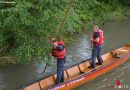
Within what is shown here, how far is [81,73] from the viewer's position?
1252 centimetres

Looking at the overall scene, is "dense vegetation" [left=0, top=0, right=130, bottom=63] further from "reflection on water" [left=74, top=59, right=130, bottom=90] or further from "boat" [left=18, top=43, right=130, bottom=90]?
"reflection on water" [left=74, top=59, right=130, bottom=90]

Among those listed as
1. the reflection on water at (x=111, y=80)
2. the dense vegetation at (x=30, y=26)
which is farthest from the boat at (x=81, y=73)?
the dense vegetation at (x=30, y=26)

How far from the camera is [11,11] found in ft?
37.8

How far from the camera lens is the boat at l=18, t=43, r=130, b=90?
10797 millimetres

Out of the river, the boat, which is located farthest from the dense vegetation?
the boat

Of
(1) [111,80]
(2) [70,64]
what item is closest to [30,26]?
(2) [70,64]

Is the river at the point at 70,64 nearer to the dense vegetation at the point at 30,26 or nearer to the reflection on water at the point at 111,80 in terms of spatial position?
the reflection on water at the point at 111,80

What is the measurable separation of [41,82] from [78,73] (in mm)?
2123

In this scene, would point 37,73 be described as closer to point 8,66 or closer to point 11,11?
point 8,66

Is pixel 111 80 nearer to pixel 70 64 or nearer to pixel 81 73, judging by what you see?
pixel 81 73

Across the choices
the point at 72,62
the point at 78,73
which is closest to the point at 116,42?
the point at 72,62

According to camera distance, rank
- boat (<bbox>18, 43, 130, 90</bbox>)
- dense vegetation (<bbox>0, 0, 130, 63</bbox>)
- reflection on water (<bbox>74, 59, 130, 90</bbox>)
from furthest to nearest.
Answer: reflection on water (<bbox>74, 59, 130, 90</bbox>) → dense vegetation (<bbox>0, 0, 130, 63</bbox>) → boat (<bbox>18, 43, 130, 90</bbox>)

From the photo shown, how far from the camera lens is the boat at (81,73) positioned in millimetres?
10797

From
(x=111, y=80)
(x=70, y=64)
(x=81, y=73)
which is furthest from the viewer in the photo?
(x=70, y=64)
